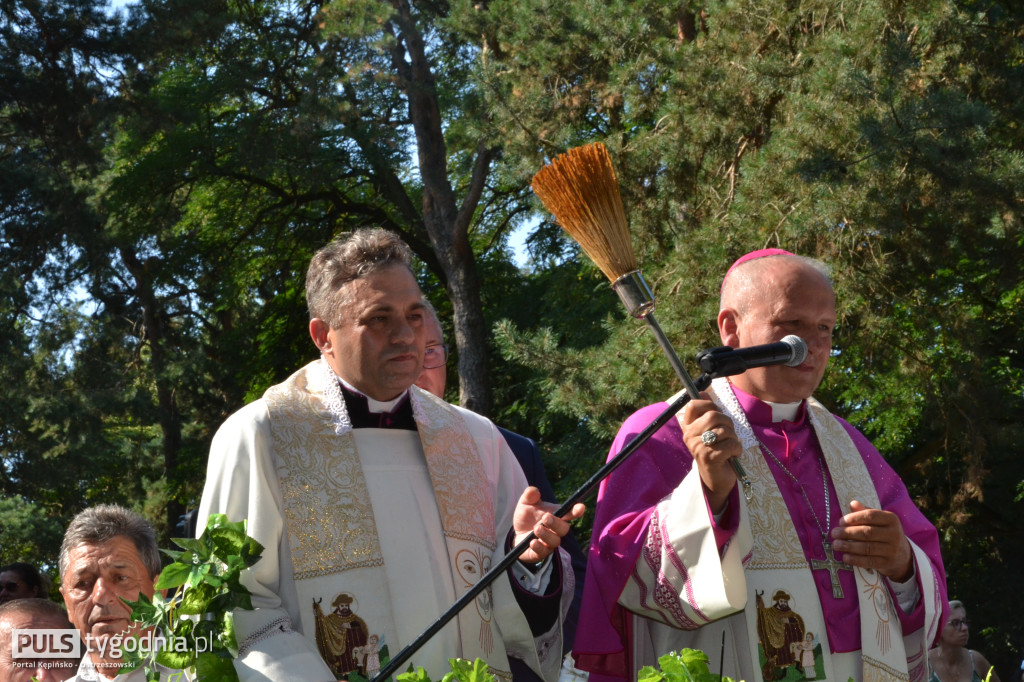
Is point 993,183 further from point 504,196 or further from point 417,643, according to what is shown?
point 504,196

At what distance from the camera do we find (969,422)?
10.3 metres

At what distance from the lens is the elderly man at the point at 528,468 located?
3.91 m

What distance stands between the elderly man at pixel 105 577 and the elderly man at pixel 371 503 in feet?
2.63

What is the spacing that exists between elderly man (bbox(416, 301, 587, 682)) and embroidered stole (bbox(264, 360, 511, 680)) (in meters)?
0.26

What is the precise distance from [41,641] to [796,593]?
2.74 m

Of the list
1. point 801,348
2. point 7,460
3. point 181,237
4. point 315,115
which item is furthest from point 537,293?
point 801,348

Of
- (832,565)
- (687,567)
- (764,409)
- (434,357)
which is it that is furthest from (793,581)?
(434,357)

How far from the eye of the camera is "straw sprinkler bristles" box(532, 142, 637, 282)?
304 centimetres

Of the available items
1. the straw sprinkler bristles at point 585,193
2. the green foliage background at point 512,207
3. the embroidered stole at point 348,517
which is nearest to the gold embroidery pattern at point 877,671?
the embroidered stole at point 348,517

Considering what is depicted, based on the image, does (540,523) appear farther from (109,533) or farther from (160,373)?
(160,373)

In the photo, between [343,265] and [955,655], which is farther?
[955,655]

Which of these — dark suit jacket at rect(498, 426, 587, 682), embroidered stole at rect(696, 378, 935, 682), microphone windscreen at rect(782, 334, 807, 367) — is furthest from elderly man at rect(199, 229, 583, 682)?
microphone windscreen at rect(782, 334, 807, 367)

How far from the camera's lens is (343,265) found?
362cm

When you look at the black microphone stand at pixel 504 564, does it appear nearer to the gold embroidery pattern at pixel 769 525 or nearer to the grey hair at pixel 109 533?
the gold embroidery pattern at pixel 769 525
